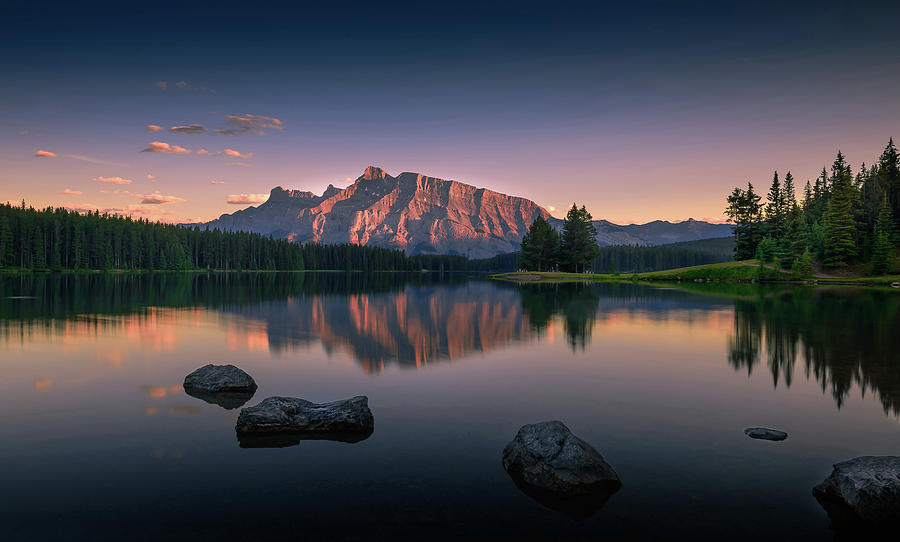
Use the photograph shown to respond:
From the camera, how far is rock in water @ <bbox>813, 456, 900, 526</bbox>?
982cm

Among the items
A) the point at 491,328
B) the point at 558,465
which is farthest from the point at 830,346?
the point at 558,465

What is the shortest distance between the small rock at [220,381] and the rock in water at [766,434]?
18.4m

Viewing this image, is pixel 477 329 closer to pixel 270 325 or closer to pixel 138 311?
pixel 270 325

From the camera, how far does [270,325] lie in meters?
38.9

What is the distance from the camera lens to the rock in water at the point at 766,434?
14.2 m

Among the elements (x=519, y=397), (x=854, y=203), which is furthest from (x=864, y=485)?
(x=854, y=203)

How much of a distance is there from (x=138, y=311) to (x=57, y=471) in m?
41.1

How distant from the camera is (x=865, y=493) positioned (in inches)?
393

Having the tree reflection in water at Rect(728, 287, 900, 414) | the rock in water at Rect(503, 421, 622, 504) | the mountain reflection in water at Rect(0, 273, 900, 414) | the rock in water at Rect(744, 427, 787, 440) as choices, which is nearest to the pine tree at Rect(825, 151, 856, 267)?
the mountain reflection in water at Rect(0, 273, 900, 414)

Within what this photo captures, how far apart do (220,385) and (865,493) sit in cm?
2052

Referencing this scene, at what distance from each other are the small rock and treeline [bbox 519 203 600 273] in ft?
459

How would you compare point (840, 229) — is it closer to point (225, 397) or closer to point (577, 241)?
point (577, 241)

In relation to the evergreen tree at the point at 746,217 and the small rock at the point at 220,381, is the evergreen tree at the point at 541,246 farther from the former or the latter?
the small rock at the point at 220,381

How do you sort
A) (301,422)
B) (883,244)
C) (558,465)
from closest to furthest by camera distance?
(558,465) < (301,422) < (883,244)
